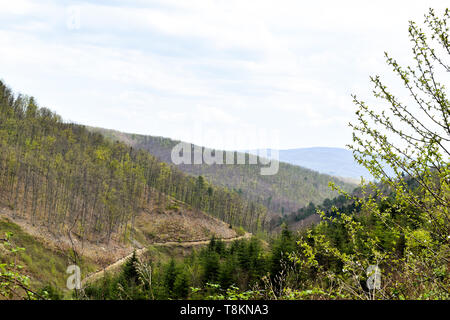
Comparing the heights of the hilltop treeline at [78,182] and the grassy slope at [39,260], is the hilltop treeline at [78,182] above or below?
above

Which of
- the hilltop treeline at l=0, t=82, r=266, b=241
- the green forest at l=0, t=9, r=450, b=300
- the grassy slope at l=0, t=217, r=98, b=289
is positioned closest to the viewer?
the green forest at l=0, t=9, r=450, b=300

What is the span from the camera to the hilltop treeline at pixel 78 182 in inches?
2589

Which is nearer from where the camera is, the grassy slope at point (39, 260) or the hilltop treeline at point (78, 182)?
the grassy slope at point (39, 260)

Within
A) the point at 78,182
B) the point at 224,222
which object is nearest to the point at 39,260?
the point at 78,182

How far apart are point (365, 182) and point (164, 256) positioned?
74.6 metres

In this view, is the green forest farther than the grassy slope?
No

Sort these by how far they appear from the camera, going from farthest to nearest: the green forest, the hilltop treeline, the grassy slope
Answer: the hilltop treeline < the grassy slope < the green forest

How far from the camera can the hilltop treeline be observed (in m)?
65.8

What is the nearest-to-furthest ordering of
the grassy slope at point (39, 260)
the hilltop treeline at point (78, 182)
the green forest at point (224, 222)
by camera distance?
the green forest at point (224, 222) < the grassy slope at point (39, 260) < the hilltop treeline at point (78, 182)

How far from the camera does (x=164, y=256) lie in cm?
7569

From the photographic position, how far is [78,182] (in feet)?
251

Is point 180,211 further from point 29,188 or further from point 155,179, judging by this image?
point 29,188

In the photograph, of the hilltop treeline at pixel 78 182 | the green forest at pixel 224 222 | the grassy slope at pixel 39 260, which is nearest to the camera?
the green forest at pixel 224 222
